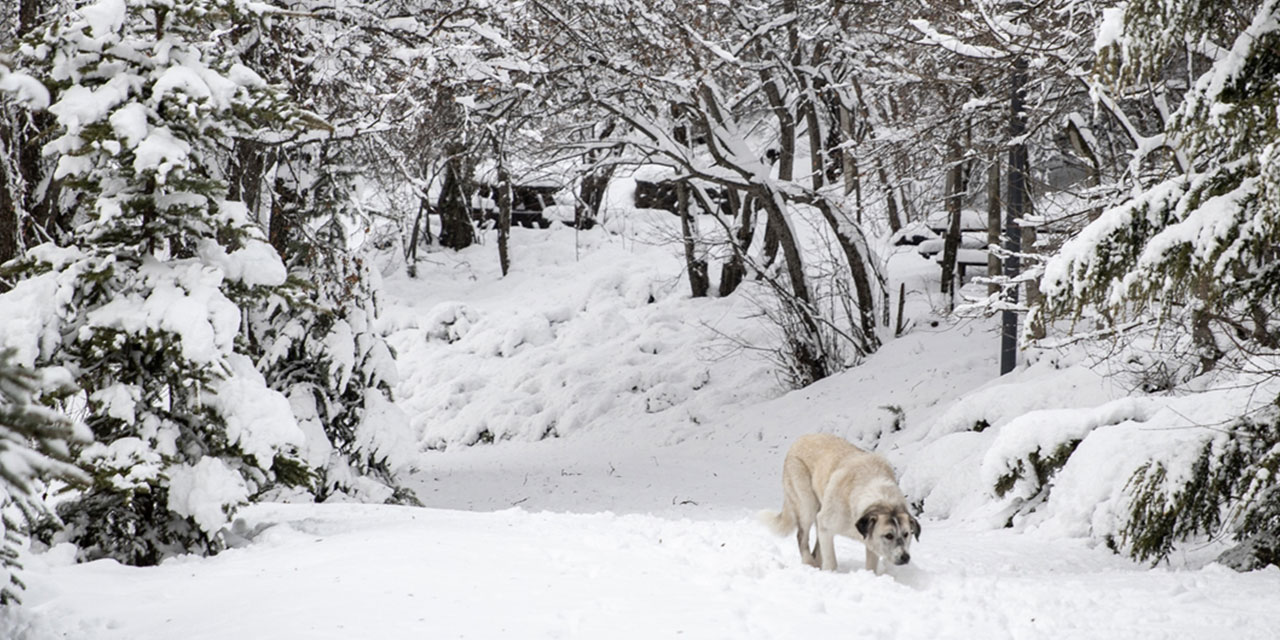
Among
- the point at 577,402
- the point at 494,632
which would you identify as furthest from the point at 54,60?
the point at 577,402

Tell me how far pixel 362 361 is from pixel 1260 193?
30.2 feet

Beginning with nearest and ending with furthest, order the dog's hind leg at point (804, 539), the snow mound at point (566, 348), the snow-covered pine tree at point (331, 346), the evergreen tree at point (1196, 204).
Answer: the evergreen tree at point (1196, 204) < the dog's hind leg at point (804, 539) < the snow-covered pine tree at point (331, 346) < the snow mound at point (566, 348)

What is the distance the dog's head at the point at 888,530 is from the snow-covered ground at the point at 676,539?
7.0 inches

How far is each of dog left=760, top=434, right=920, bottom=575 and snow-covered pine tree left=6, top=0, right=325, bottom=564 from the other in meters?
3.43

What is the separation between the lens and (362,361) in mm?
11523

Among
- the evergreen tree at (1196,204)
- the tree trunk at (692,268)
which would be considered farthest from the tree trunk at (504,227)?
the evergreen tree at (1196,204)

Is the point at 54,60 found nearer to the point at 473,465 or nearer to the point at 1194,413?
the point at 1194,413

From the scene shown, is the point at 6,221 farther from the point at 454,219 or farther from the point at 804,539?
the point at 454,219

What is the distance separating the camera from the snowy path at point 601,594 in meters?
4.57

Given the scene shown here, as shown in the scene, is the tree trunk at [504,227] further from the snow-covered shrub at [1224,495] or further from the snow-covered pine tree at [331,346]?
the snow-covered shrub at [1224,495]

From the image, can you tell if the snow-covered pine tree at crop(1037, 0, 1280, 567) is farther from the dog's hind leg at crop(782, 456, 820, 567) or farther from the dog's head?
the dog's hind leg at crop(782, 456, 820, 567)

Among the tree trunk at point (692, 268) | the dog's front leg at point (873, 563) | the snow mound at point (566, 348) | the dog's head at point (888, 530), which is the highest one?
the dog's head at point (888, 530)

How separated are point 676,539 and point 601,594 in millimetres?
1889

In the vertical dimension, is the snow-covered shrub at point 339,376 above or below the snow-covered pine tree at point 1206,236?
below
